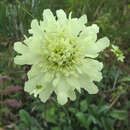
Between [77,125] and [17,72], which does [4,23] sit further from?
[77,125]

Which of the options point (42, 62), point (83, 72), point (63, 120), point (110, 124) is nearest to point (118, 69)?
point (110, 124)

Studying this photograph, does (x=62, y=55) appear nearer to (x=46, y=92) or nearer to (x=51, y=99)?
(x=46, y=92)

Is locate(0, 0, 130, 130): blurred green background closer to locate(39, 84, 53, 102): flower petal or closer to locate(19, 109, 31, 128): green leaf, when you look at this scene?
locate(19, 109, 31, 128): green leaf

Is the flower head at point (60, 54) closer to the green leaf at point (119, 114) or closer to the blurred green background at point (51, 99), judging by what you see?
the blurred green background at point (51, 99)

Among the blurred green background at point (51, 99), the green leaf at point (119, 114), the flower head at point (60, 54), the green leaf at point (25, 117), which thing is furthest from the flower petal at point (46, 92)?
the green leaf at point (119, 114)

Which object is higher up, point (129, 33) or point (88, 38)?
point (129, 33)

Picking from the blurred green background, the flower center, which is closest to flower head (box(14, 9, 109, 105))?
the flower center
